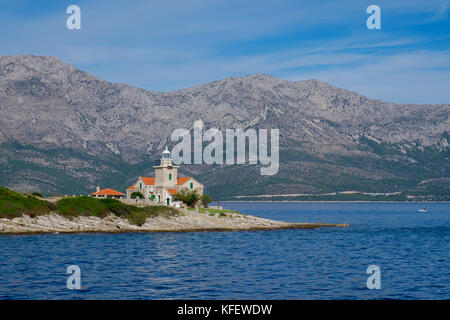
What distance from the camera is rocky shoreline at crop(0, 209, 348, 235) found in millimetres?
104812

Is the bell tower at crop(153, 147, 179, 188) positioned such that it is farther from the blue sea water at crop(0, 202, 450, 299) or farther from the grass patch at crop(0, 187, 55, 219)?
the blue sea water at crop(0, 202, 450, 299)

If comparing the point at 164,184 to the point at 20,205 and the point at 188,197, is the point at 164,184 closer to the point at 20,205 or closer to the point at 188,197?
the point at 188,197

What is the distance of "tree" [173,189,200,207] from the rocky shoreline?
30.9ft

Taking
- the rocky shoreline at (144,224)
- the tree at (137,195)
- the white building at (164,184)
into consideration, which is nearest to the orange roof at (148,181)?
the white building at (164,184)

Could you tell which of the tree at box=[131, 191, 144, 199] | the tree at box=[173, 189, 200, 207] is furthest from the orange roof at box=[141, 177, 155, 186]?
the tree at box=[173, 189, 200, 207]

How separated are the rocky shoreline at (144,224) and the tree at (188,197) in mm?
9404

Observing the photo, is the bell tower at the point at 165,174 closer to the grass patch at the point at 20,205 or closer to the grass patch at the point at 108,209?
the grass patch at the point at 108,209

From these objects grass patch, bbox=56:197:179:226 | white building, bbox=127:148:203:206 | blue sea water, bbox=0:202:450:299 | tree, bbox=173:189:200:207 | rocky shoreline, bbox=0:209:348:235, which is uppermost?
white building, bbox=127:148:203:206

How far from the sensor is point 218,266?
64.5 meters

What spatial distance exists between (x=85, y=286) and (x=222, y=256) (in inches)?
1103

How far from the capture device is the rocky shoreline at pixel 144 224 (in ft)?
344

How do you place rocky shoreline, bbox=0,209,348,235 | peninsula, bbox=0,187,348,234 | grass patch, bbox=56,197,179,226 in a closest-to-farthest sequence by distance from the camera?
rocky shoreline, bbox=0,209,348,235 < peninsula, bbox=0,187,348,234 < grass patch, bbox=56,197,179,226
